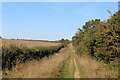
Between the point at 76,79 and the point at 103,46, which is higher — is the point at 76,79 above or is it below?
below

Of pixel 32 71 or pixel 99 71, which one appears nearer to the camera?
pixel 32 71

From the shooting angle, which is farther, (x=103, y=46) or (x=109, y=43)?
(x=103, y=46)

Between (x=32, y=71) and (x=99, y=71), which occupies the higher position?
(x=32, y=71)

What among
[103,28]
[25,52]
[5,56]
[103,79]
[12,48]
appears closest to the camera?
[103,28]

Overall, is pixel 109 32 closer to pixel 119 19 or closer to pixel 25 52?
pixel 119 19

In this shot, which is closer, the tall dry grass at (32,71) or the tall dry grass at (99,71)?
the tall dry grass at (99,71)

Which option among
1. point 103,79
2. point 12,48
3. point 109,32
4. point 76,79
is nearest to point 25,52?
point 12,48

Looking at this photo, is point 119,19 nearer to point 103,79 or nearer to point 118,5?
point 118,5

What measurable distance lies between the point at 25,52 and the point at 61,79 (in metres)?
9.95

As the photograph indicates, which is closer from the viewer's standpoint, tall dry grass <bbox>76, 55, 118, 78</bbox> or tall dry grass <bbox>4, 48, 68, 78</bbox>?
tall dry grass <bbox>76, 55, 118, 78</bbox>

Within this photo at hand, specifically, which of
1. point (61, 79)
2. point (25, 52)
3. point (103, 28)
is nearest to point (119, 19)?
point (103, 28)

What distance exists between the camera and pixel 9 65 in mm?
24062

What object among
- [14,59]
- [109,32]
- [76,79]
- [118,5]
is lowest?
[76,79]

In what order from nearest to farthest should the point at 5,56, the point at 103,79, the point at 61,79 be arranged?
the point at 103,79 → the point at 61,79 → the point at 5,56
